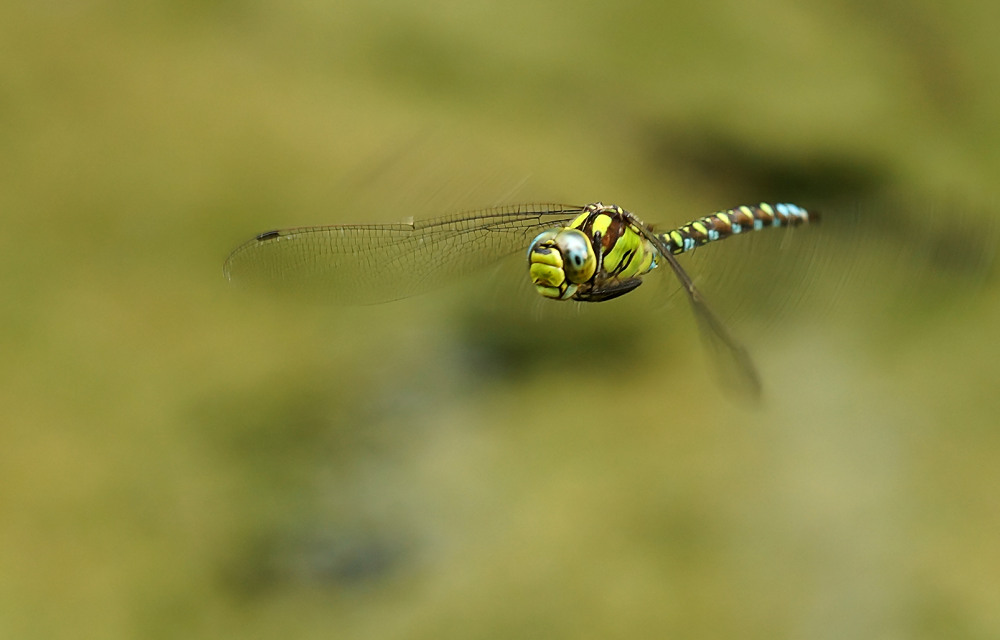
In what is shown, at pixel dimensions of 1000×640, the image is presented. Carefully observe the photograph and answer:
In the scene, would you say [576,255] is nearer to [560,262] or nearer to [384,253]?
[560,262]

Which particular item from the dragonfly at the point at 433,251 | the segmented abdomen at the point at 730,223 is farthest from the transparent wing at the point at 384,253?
the segmented abdomen at the point at 730,223

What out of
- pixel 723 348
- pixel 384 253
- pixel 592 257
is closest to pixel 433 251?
pixel 384 253

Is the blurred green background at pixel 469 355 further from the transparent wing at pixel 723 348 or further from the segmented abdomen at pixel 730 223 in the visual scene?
the transparent wing at pixel 723 348

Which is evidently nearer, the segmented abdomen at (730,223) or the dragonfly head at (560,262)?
the dragonfly head at (560,262)

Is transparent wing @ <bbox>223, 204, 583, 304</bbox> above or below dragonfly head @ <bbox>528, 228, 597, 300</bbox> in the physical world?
above

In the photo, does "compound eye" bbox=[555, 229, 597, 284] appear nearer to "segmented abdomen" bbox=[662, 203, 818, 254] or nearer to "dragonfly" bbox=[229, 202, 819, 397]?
"dragonfly" bbox=[229, 202, 819, 397]

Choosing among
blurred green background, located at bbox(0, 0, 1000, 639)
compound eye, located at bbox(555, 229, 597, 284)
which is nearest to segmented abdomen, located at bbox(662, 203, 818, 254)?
blurred green background, located at bbox(0, 0, 1000, 639)

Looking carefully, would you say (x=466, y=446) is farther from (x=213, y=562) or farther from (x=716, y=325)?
(x=716, y=325)
